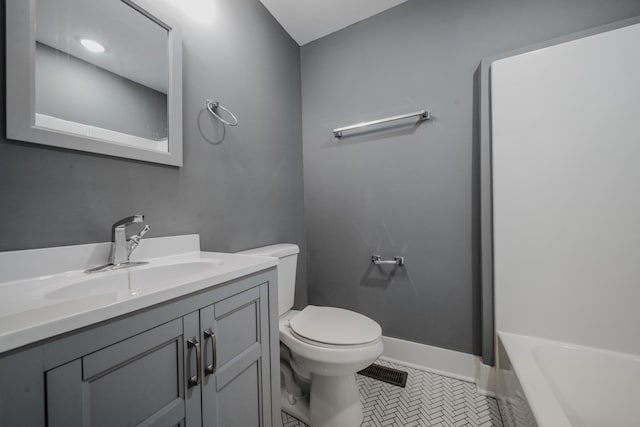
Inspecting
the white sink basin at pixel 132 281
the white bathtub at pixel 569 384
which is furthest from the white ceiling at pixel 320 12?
the white bathtub at pixel 569 384

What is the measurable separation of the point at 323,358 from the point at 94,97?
1273mm

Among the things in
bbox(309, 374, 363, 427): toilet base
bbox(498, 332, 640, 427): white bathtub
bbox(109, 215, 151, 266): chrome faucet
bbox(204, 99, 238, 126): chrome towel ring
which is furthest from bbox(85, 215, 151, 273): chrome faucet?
bbox(498, 332, 640, 427): white bathtub

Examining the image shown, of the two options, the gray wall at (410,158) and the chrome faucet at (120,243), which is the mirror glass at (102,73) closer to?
the chrome faucet at (120,243)

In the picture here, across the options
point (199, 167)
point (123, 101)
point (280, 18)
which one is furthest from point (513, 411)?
point (280, 18)

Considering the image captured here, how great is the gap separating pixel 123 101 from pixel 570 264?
6.67 feet

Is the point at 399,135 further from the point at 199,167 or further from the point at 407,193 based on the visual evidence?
the point at 199,167

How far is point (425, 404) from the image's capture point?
1250 mm

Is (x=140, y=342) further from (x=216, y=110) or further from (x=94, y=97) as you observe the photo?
(x=216, y=110)

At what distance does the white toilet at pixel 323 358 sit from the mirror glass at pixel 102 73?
77 cm

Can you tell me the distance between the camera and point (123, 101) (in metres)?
0.91

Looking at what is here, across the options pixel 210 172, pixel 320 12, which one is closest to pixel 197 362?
pixel 210 172

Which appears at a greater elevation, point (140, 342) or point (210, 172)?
point (210, 172)

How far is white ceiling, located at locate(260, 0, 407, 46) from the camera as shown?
157cm

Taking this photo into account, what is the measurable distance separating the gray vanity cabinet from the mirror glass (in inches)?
26.4
